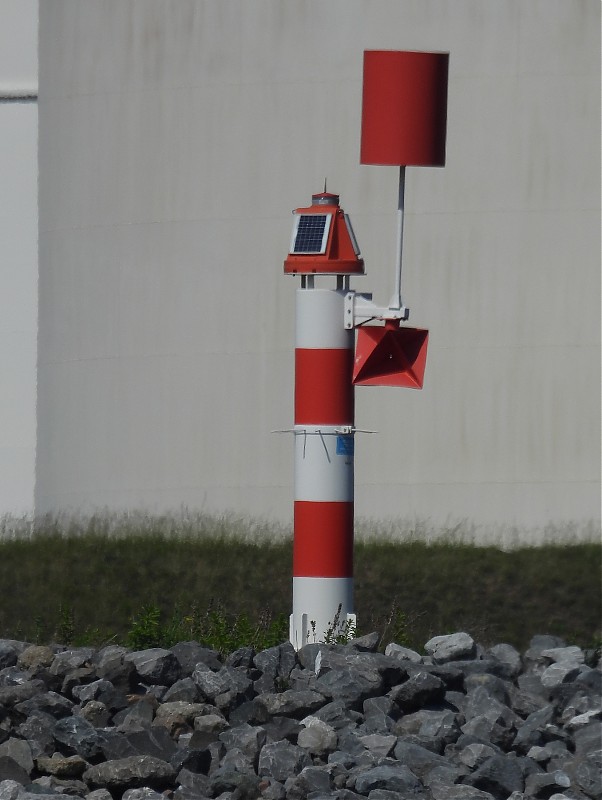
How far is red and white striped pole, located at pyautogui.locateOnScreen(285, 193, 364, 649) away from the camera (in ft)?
23.9

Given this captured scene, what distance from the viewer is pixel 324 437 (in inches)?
287

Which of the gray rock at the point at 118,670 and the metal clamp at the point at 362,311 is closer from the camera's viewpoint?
the gray rock at the point at 118,670

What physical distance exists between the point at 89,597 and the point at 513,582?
8.67 feet

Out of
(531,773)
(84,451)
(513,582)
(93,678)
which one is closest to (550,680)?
(531,773)

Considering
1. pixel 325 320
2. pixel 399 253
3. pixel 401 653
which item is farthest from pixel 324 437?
pixel 401 653

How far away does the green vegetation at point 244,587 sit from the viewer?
26.1ft

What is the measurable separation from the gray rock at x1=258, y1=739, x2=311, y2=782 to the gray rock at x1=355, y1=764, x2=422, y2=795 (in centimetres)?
25

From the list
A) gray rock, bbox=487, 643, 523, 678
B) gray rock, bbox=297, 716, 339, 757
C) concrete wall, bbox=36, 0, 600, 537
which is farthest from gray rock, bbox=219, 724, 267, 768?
concrete wall, bbox=36, 0, 600, 537

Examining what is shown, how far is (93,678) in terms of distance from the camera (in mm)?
6223

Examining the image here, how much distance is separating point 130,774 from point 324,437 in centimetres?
237

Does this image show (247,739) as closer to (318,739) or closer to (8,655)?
(318,739)

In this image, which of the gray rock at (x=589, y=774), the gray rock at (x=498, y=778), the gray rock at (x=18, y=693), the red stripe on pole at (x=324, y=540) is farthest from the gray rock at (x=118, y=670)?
the gray rock at (x=589, y=774)

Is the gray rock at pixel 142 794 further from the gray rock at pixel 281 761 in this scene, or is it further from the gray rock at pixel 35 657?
the gray rock at pixel 35 657

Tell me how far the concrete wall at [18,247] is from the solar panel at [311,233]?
5.87 metres
